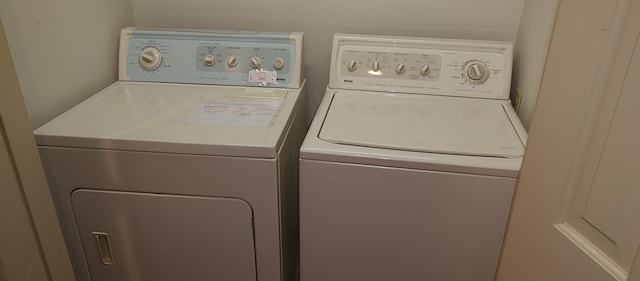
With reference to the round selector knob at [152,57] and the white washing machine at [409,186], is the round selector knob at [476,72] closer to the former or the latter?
the white washing machine at [409,186]

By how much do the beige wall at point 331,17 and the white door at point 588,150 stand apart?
0.83 meters

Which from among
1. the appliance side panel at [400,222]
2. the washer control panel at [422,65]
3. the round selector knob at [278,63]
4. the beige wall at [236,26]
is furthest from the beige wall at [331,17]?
the appliance side panel at [400,222]

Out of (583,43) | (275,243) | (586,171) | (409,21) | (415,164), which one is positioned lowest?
(275,243)

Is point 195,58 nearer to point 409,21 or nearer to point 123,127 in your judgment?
point 123,127

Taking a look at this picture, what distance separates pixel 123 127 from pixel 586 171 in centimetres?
116

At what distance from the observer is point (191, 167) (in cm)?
123

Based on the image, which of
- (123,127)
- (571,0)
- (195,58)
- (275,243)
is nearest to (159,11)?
(195,58)

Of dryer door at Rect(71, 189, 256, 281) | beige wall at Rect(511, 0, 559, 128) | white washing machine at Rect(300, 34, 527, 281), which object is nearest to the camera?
white washing machine at Rect(300, 34, 527, 281)

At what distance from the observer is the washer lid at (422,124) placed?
121cm

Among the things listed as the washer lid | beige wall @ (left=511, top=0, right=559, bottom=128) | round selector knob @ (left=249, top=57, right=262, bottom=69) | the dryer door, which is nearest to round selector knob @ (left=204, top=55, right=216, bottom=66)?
round selector knob @ (left=249, top=57, right=262, bottom=69)

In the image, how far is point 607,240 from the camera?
2.75ft

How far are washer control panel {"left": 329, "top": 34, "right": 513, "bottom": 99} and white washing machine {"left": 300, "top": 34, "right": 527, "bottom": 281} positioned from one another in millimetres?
21

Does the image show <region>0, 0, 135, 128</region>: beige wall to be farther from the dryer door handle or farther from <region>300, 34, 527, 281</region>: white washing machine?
<region>300, 34, 527, 281</region>: white washing machine

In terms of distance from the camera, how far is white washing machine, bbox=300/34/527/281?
116 cm
